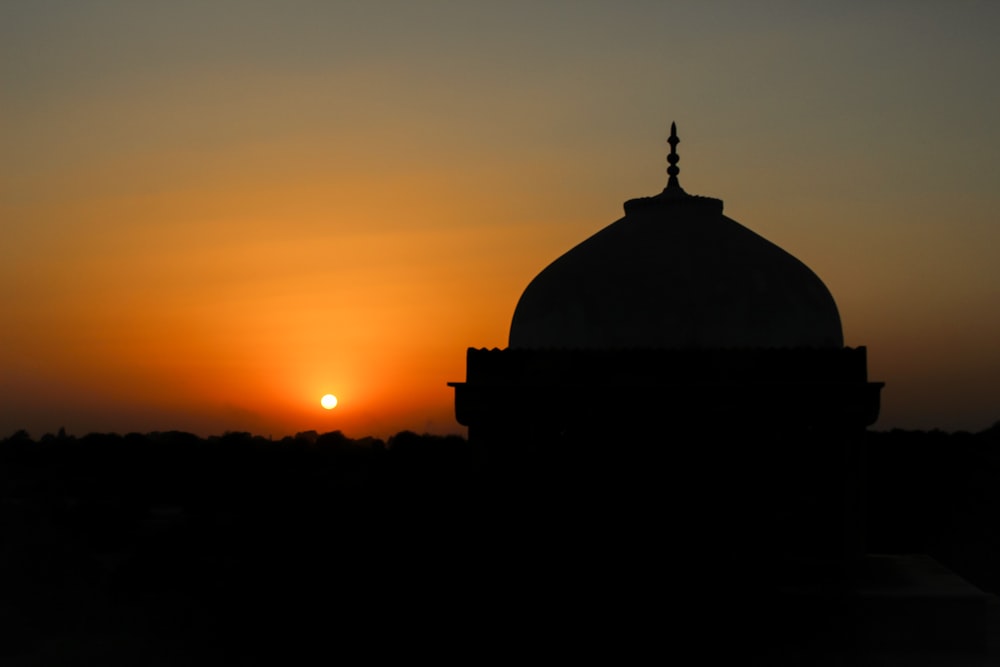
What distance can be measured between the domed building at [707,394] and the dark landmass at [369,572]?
0.20 meters

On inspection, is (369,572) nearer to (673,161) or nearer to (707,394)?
(707,394)

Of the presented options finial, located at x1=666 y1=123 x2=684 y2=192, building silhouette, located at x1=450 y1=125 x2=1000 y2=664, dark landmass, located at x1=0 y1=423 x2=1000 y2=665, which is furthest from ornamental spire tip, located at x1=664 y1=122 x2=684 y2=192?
dark landmass, located at x1=0 y1=423 x2=1000 y2=665

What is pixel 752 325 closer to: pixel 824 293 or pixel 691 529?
pixel 824 293

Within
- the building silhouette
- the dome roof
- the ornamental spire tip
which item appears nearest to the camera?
the building silhouette

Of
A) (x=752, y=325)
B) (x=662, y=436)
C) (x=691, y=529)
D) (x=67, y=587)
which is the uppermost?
(x=752, y=325)

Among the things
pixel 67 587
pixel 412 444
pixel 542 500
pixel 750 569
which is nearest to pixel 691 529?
pixel 750 569

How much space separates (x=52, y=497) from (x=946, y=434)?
24322 mm

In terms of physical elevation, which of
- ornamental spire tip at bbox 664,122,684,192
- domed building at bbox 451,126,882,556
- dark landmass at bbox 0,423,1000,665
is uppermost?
ornamental spire tip at bbox 664,122,684,192

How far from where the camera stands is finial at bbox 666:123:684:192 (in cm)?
1356

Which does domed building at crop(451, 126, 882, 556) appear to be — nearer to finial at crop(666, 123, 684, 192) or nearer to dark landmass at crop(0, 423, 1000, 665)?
dark landmass at crop(0, 423, 1000, 665)

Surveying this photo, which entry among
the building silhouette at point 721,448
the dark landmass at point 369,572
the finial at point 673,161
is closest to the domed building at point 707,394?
the building silhouette at point 721,448

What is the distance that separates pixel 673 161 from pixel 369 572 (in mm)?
5475

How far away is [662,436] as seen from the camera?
12.0 meters

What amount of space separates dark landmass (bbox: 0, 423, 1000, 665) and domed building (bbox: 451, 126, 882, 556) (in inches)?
7.7
